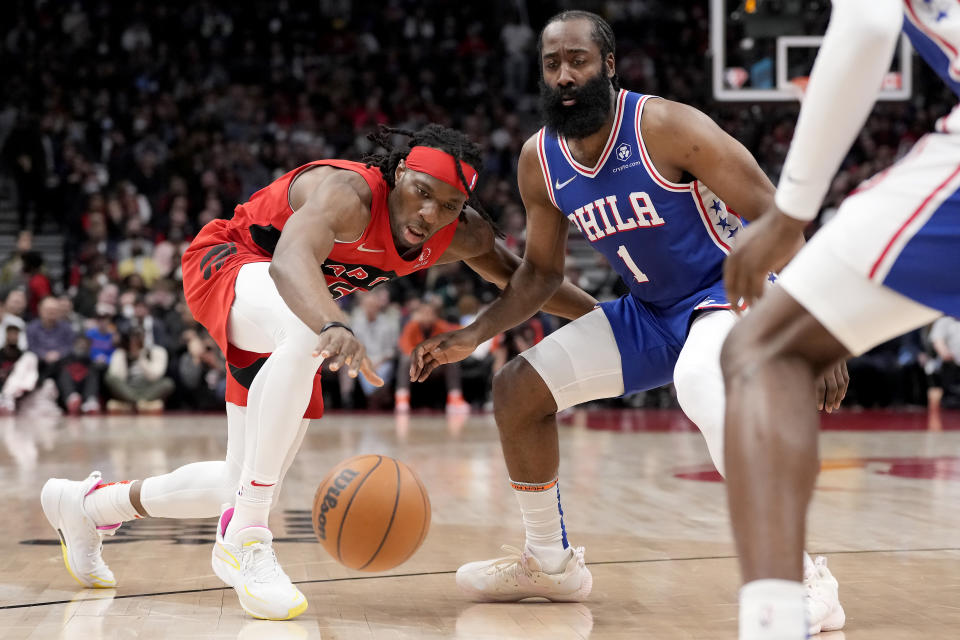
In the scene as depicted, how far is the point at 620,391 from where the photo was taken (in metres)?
3.88

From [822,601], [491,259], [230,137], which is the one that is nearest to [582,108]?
[491,259]

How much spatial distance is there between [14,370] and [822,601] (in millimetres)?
11535

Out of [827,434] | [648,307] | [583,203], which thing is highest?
[583,203]

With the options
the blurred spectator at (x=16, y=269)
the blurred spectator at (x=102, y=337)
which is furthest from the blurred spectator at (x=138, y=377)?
the blurred spectator at (x=16, y=269)

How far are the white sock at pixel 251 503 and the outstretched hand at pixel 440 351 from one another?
0.64 metres

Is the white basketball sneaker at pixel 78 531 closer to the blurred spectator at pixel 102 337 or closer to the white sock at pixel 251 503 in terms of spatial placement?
the white sock at pixel 251 503

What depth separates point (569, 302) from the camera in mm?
4309

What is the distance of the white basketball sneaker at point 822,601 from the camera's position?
3102mm

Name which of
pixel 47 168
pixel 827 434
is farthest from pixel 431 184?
pixel 47 168

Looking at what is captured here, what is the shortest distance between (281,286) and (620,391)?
1253mm

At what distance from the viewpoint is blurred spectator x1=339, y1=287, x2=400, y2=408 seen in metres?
13.7

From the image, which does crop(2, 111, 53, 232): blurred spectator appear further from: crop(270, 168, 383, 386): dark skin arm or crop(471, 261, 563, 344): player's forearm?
crop(471, 261, 563, 344): player's forearm

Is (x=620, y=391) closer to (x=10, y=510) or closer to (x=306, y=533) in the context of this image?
(x=306, y=533)

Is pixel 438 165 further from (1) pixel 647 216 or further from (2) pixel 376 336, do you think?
(2) pixel 376 336
